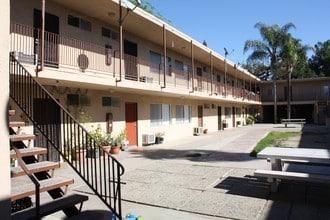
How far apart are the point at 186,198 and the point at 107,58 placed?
903 cm

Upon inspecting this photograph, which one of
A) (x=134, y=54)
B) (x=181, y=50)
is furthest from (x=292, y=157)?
(x=181, y=50)

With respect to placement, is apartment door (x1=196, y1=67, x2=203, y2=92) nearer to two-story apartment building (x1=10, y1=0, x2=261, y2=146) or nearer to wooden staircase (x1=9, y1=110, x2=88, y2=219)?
two-story apartment building (x1=10, y1=0, x2=261, y2=146)

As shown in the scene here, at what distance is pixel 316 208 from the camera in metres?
6.09

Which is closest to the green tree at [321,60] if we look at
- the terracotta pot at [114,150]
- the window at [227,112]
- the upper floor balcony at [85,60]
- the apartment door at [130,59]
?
the window at [227,112]

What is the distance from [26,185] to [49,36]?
27.0ft

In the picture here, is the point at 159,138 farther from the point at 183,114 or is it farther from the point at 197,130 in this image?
the point at 197,130

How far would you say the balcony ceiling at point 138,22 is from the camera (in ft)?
40.9

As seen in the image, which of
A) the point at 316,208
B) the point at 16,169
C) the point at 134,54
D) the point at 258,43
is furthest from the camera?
the point at 258,43

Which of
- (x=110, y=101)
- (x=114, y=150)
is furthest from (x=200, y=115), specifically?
(x=114, y=150)

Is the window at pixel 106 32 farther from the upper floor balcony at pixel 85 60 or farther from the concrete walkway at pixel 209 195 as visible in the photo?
the concrete walkway at pixel 209 195

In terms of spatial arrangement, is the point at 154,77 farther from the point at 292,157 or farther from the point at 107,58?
the point at 292,157

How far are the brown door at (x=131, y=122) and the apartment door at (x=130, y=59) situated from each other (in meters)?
1.82

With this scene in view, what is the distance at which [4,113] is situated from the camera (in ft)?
11.5

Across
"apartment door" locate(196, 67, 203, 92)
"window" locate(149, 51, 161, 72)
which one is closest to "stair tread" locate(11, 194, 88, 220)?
"window" locate(149, 51, 161, 72)
